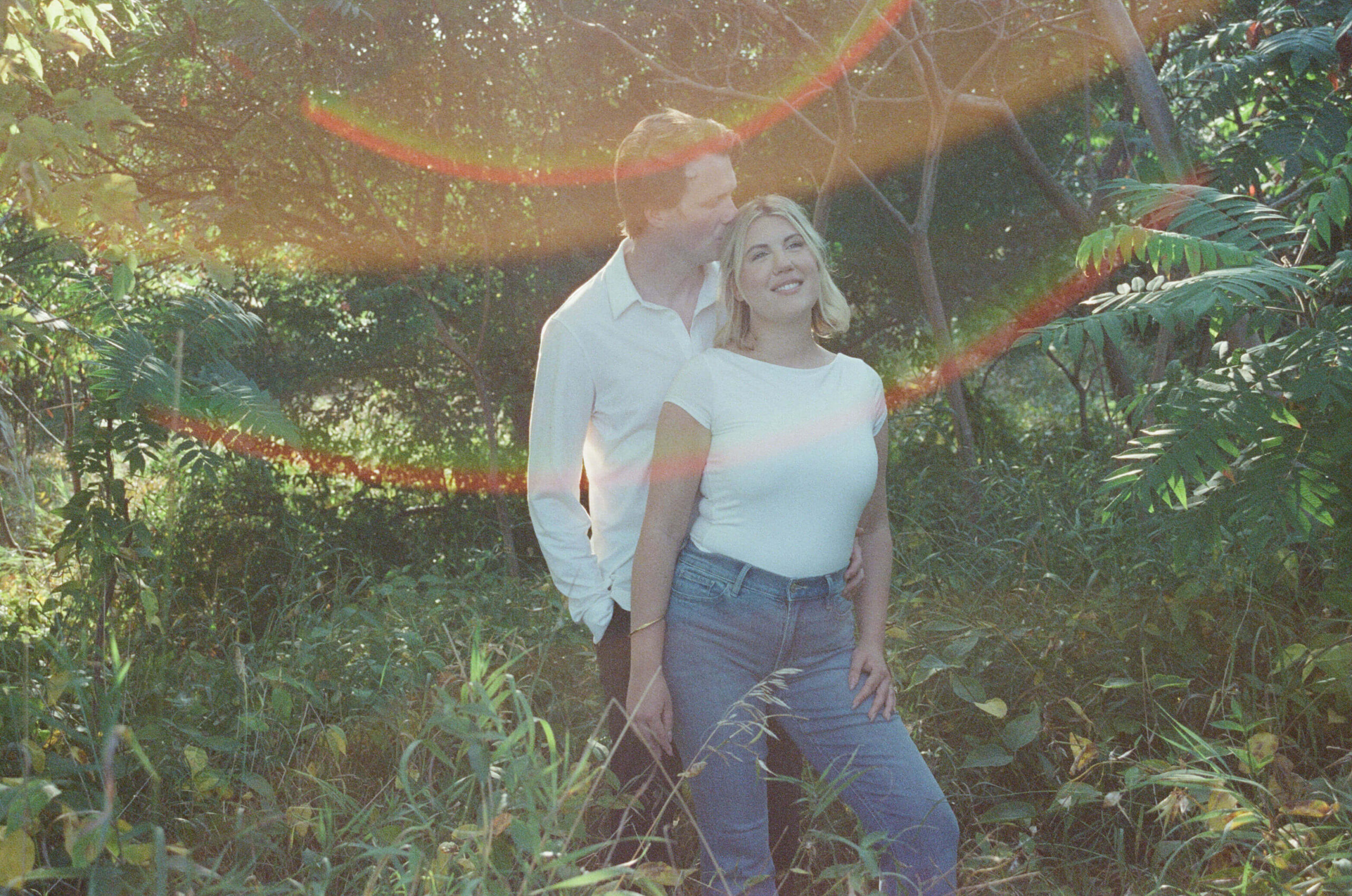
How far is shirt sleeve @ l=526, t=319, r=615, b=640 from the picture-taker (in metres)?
2.56

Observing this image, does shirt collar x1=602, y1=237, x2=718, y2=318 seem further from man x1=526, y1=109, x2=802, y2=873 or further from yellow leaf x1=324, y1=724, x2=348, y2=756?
yellow leaf x1=324, y1=724, x2=348, y2=756

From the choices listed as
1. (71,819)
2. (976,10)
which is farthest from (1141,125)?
(71,819)

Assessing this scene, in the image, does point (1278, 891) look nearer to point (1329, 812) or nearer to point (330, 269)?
point (1329, 812)

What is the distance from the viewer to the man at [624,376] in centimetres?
256

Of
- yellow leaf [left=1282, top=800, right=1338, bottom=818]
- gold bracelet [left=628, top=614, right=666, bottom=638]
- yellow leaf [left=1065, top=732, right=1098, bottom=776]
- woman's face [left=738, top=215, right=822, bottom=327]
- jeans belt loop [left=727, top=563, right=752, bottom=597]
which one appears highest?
woman's face [left=738, top=215, right=822, bottom=327]

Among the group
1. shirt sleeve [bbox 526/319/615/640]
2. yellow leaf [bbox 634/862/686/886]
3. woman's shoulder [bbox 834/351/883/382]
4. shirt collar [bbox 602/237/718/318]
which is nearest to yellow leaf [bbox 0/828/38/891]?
yellow leaf [bbox 634/862/686/886]

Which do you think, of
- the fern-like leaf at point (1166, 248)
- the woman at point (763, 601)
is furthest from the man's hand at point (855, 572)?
the fern-like leaf at point (1166, 248)

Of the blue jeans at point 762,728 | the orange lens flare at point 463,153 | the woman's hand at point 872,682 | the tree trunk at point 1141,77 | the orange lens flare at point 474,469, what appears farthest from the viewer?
the orange lens flare at point 474,469

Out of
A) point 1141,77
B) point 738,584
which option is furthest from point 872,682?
point 1141,77

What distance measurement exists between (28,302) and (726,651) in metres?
3.56

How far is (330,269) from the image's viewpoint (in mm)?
6805

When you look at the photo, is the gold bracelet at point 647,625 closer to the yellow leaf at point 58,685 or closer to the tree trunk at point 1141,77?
the yellow leaf at point 58,685

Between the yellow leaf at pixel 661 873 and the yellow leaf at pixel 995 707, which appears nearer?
the yellow leaf at pixel 661 873

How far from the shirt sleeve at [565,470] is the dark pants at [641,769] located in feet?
0.19
